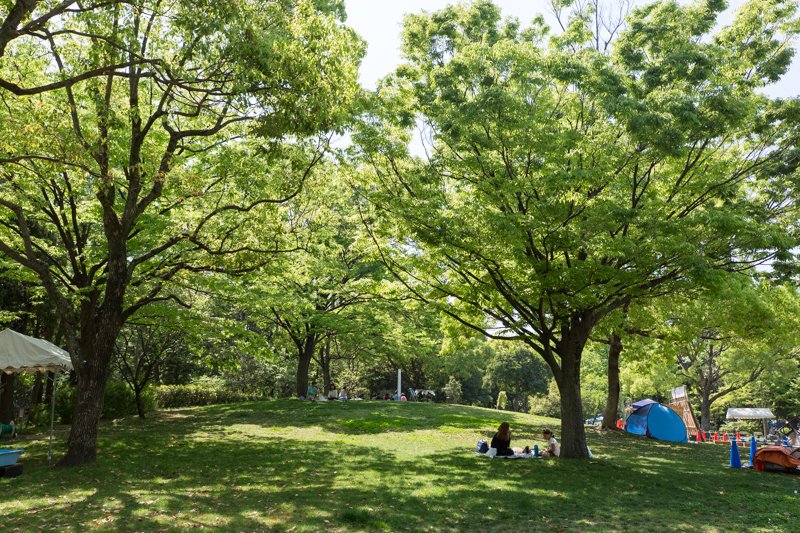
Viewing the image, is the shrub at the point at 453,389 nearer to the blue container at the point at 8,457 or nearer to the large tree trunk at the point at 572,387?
the large tree trunk at the point at 572,387

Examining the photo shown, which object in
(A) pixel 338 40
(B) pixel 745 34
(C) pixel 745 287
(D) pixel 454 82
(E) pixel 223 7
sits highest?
(B) pixel 745 34

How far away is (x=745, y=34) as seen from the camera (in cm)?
1195

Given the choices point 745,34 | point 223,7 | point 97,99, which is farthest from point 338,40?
point 745,34

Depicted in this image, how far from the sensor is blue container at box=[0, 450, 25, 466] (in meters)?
9.47

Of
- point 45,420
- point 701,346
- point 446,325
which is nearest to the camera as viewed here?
point 446,325

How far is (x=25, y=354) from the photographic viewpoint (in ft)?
36.3

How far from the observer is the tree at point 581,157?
427 inches

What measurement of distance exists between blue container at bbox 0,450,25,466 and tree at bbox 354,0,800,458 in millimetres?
8538

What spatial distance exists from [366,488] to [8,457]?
6.45 meters

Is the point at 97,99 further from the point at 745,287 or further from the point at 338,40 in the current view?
the point at 745,287

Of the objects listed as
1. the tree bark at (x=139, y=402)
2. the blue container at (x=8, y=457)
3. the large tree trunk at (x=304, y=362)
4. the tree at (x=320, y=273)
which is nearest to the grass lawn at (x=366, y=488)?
the blue container at (x=8, y=457)

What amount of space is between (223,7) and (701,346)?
32061 millimetres

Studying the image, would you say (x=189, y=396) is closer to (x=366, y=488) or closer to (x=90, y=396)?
(x=90, y=396)

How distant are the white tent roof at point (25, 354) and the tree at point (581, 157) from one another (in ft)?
25.3
